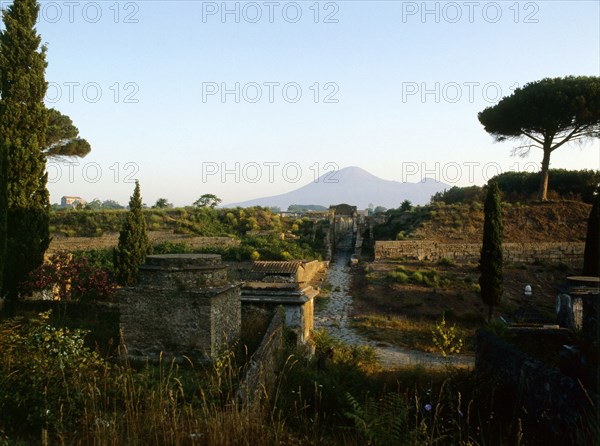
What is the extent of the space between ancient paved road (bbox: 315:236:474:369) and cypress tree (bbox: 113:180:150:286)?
7.78 m

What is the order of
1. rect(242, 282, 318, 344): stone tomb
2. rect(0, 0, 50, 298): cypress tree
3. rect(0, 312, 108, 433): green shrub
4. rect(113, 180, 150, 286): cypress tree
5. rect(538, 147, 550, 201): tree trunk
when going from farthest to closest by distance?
rect(538, 147, 550, 201): tree trunk, rect(113, 180, 150, 286): cypress tree, rect(0, 0, 50, 298): cypress tree, rect(242, 282, 318, 344): stone tomb, rect(0, 312, 108, 433): green shrub

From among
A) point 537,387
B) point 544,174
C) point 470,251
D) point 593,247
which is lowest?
point 537,387

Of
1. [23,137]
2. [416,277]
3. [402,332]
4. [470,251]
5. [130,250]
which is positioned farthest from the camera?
[470,251]

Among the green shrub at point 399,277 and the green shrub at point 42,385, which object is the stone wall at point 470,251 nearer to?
the green shrub at point 399,277

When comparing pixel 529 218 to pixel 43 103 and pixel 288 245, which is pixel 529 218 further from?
pixel 43 103

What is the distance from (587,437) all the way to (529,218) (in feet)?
102

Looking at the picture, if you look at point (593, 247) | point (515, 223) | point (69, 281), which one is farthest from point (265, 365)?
point (515, 223)

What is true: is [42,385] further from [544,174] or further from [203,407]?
[544,174]

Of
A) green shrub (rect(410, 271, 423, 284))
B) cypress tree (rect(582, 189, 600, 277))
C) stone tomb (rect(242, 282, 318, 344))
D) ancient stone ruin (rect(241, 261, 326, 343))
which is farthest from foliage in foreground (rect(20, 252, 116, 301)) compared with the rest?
cypress tree (rect(582, 189, 600, 277))

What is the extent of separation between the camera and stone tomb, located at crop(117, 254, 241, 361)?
6988 millimetres

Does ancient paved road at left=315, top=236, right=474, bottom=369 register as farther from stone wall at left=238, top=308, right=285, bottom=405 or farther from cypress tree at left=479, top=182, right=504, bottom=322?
cypress tree at left=479, top=182, right=504, bottom=322

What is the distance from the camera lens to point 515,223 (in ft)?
103

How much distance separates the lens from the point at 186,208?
37719mm

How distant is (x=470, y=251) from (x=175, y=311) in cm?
2522
